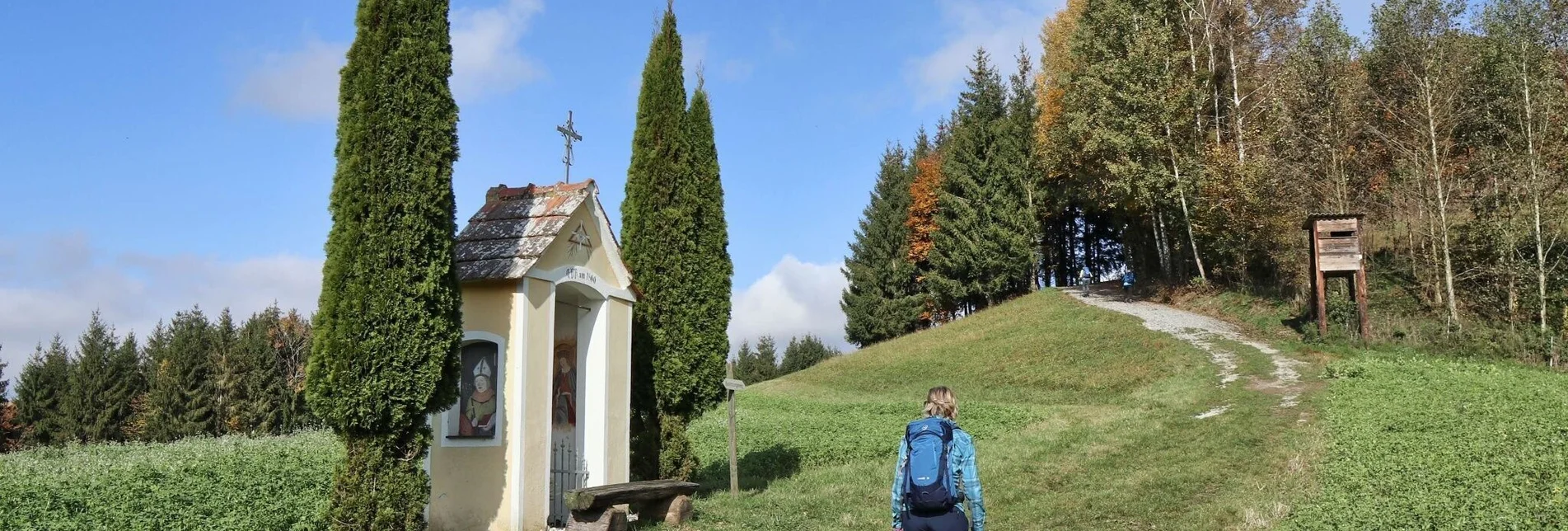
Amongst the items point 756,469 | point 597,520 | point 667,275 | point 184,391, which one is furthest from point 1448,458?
point 184,391

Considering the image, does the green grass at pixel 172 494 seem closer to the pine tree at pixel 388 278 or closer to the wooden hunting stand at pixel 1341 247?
the pine tree at pixel 388 278

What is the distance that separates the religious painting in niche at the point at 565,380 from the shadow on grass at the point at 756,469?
119 inches

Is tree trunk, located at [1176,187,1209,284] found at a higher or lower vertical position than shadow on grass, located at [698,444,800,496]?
higher

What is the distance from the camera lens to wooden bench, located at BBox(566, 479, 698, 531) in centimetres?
972

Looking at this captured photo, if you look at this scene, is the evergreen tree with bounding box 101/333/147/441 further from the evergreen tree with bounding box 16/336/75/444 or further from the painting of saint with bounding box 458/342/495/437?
the painting of saint with bounding box 458/342/495/437

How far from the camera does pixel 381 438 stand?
846cm

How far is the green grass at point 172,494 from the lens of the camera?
841 cm

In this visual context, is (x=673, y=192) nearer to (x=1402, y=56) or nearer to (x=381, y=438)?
(x=381, y=438)

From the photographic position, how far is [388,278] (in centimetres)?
840

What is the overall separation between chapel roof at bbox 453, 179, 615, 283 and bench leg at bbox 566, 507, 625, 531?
8.29 ft

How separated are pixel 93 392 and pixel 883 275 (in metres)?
33.0

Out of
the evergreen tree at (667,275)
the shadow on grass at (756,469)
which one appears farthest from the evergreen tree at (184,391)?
the evergreen tree at (667,275)

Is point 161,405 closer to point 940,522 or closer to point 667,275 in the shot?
point 667,275

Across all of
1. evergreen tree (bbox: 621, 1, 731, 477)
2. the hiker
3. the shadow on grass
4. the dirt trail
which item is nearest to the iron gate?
evergreen tree (bbox: 621, 1, 731, 477)
